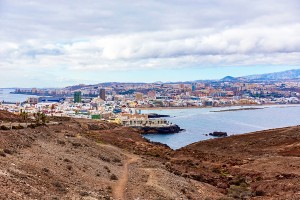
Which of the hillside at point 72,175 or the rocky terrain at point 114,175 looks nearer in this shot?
the hillside at point 72,175

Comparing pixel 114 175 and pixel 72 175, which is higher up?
pixel 72 175

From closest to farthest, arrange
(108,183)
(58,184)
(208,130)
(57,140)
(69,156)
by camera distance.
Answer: (58,184), (108,183), (69,156), (57,140), (208,130)

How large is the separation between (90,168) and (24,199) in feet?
26.1

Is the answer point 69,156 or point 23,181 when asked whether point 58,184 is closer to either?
point 23,181

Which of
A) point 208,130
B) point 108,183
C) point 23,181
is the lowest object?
point 208,130

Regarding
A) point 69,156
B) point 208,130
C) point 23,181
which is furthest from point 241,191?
point 208,130

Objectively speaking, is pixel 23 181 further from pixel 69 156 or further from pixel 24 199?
pixel 69 156

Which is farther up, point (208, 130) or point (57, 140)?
point (57, 140)

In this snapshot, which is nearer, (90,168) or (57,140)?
(90,168)

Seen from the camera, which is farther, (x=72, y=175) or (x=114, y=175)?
(x=114, y=175)

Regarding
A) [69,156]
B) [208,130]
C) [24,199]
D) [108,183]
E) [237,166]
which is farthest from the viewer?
[208,130]

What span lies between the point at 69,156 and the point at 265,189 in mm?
9678

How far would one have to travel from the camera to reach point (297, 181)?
2056 cm

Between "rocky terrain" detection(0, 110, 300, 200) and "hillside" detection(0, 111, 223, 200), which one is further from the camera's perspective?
"rocky terrain" detection(0, 110, 300, 200)
